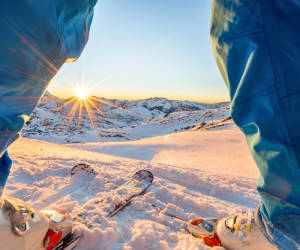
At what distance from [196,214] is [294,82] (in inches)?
71.3

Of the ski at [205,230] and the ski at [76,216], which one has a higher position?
the ski at [76,216]

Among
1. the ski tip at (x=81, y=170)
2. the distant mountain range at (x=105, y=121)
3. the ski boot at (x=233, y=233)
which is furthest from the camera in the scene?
the distant mountain range at (x=105, y=121)

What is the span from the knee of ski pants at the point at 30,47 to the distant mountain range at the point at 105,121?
2.51 m

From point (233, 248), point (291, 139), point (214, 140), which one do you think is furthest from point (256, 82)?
point (214, 140)

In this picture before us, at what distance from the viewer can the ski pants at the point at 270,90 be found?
2.34 ft

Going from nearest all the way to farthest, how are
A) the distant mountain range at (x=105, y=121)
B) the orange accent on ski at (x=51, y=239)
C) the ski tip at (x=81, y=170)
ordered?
the orange accent on ski at (x=51, y=239) < the ski tip at (x=81, y=170) < the distant mountain range at (x=105, y=121)

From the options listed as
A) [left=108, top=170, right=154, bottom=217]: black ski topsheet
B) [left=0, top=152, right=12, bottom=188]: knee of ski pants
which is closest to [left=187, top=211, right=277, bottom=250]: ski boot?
[left=108, top=170, right=154, bottom=217]: black ski topsheet

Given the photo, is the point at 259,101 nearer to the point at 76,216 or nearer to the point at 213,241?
the point at 213,241

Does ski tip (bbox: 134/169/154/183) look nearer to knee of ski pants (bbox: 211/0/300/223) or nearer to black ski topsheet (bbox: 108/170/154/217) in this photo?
black ski topsheet (bbox: 108/170/154/217)

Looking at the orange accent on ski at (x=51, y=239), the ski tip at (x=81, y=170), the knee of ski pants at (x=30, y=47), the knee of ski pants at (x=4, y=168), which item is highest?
the knee of ski pants at (x=30, y=47)

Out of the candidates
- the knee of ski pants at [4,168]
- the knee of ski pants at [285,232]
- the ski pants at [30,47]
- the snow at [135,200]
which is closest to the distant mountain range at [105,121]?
the snow at [135,200]

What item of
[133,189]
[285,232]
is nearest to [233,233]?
[285,232]

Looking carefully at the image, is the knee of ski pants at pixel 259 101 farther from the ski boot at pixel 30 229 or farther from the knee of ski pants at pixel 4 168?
the knee of ski pants at pixel 4 168

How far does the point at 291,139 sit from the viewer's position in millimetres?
745
